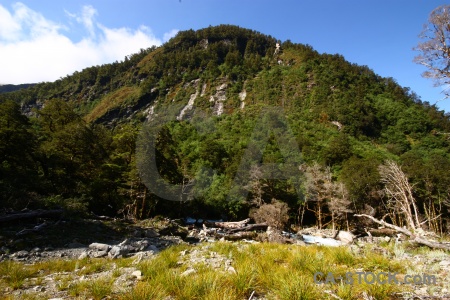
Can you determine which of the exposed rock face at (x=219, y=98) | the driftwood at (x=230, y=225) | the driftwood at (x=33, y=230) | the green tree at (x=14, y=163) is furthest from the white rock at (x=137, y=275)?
the exposed rock face at (x=219, y=98)

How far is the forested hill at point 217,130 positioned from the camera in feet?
71.5

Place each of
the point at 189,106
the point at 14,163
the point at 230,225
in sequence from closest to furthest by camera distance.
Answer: the point at 14,163
the point at 230,225
the point at 189,106

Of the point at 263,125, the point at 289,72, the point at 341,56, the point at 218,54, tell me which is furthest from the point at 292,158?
the point at 218,54

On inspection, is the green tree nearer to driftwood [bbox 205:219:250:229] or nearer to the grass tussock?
the grass tussock

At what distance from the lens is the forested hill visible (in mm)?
21781

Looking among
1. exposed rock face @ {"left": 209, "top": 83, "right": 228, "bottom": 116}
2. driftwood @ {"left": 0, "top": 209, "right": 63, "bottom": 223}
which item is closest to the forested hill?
exposed rock face @ {"left": 209, "top": 83, "right": 228, "bottom": 116}

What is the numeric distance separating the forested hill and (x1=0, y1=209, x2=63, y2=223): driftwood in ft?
2.37

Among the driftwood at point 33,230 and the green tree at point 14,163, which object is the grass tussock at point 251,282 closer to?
the driftwood at point 33,230

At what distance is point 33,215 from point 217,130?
55425mm

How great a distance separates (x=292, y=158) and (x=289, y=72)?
63930mm

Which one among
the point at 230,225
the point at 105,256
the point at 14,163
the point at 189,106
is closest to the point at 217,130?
the point at 189,106

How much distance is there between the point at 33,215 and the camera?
507 inches

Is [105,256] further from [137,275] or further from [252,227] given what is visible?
[252,227]

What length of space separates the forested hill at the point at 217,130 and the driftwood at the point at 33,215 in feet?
2.37
